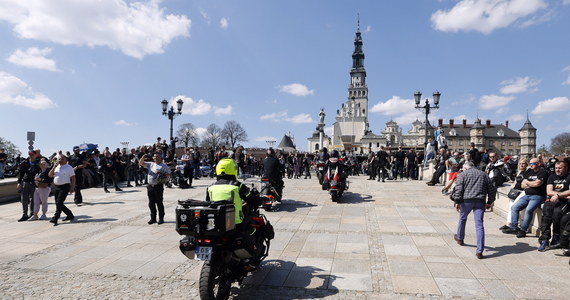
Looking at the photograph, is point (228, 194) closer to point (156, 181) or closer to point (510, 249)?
point (156, 181)

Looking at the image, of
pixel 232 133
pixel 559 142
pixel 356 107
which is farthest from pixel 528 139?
pixel 232 133

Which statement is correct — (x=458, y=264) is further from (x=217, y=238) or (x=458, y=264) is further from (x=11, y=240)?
(x=11, y=240)

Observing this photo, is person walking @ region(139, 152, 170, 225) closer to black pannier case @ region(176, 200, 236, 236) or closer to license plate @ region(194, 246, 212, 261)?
black pannier case @ region(176, 200, 236, 236)

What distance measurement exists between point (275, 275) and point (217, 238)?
1513mm

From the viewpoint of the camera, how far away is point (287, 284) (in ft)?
14.3

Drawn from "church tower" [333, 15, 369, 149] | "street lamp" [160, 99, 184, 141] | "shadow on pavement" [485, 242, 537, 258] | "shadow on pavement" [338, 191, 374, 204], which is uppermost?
"church tower" [333, 15, 369, 149]

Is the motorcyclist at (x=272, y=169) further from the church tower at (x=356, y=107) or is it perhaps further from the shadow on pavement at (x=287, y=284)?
the church tower at (x=356, y=107)

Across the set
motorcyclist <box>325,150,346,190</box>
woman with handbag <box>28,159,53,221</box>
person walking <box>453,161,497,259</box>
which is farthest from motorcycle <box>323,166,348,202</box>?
woman with handbag <box>28,159,53,221</box>

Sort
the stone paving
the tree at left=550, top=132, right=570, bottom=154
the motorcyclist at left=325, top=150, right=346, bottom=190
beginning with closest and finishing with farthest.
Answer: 1. the stone paving
2. the motorcyclist at left=325, top=150, right=346, bottom=190
3. the tree at left=550, top=132, right=570, bottom=154

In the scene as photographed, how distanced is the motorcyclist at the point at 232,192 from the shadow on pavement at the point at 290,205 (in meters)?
5.47

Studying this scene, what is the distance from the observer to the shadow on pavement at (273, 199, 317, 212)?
32.5 feet

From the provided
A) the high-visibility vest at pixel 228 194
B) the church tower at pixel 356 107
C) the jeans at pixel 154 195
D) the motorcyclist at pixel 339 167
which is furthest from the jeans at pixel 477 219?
the church tower at pixel 356 107

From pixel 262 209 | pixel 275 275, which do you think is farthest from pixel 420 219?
pixel 275 275

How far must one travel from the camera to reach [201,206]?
11.8 ft
